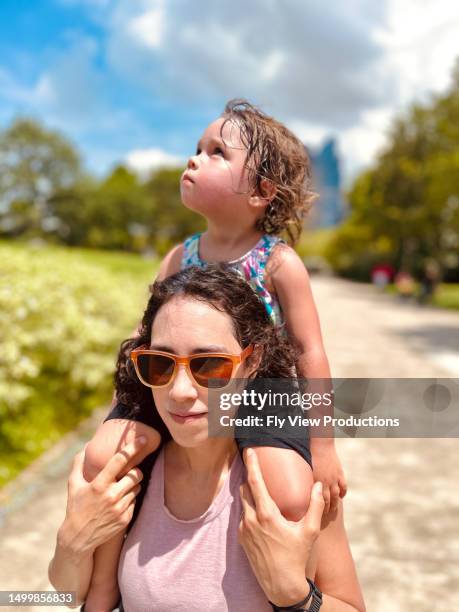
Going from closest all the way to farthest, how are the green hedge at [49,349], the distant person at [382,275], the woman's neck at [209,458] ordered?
1. the woman's neck at [209,458]
2. the green hedge at [49,349]
3. the distant person at [382,275]

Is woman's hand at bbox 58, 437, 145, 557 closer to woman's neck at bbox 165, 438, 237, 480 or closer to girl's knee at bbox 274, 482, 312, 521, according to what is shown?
woman's neck at bbox 165, 438, 237, 480

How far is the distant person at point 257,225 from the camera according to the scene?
5.86ft

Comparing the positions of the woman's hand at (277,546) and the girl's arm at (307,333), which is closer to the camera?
the woman's hand at (277,546)

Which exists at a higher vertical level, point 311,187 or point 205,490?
point 311,187

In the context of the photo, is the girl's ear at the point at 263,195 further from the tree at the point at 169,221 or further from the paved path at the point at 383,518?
the tree at the point at 169,221

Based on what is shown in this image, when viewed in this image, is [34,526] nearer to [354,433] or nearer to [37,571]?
[37,571]

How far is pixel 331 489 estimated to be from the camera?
1773 mm

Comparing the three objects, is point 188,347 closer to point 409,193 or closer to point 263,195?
point 263,195

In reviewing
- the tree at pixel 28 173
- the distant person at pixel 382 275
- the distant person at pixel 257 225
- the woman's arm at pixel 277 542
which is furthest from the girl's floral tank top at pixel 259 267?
the tree at pixel 28 173

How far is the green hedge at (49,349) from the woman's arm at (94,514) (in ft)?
9.49

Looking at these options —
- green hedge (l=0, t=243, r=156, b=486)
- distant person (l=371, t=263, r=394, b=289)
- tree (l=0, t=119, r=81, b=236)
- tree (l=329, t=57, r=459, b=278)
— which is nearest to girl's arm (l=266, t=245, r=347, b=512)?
green hedge (l=0, t=243, r=156, b=486)

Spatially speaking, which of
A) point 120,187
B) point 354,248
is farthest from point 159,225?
point 354,248

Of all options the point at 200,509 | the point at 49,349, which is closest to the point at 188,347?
the point at 200,509

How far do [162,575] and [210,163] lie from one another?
4.32 ft
